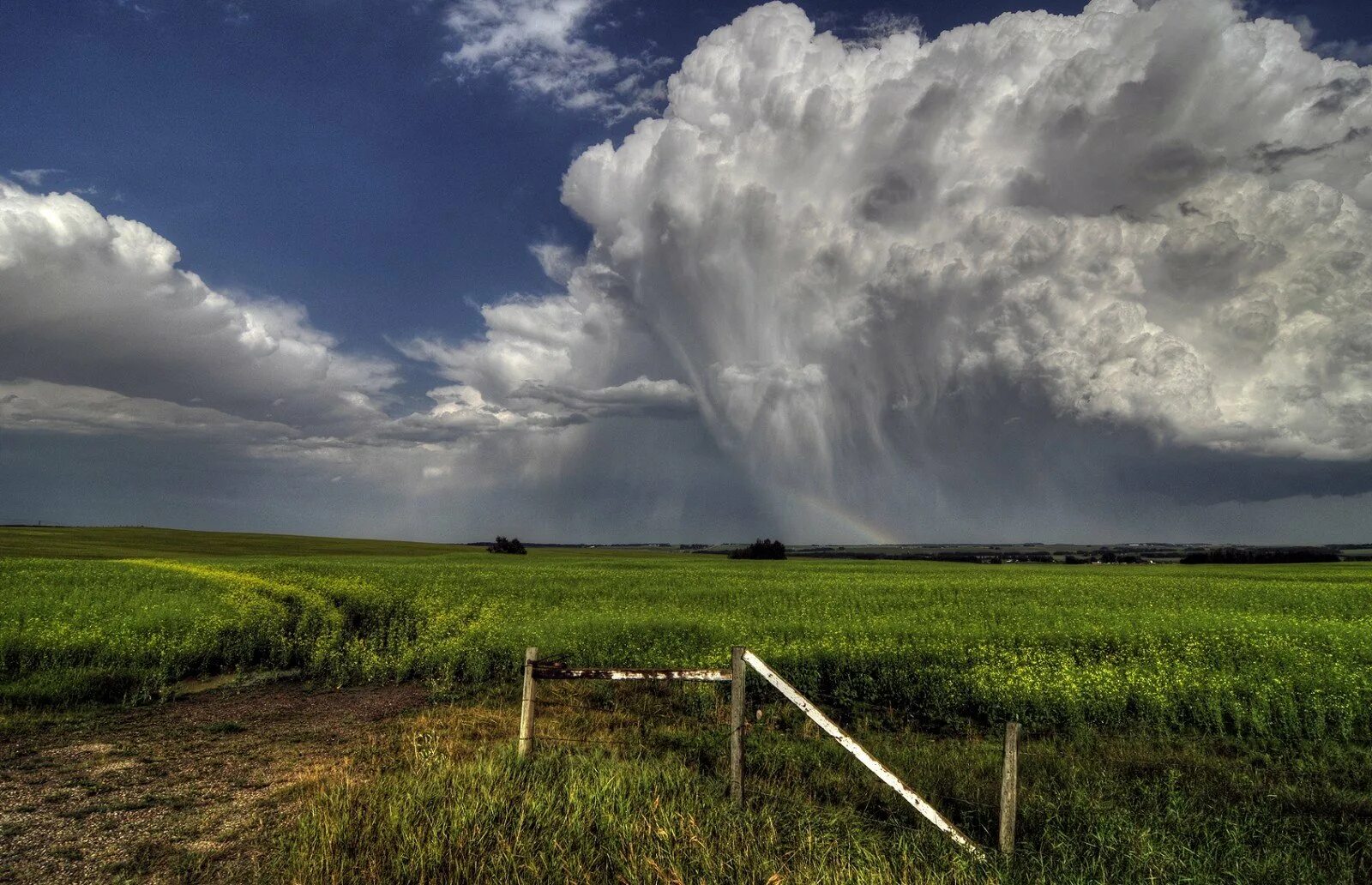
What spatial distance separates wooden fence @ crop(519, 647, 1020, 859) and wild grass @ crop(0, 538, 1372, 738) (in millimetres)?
7527

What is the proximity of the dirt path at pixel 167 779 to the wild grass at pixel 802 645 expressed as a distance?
292 cm

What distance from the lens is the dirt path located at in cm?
718

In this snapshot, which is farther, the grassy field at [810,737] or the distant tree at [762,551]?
the distant tree at [762,551]

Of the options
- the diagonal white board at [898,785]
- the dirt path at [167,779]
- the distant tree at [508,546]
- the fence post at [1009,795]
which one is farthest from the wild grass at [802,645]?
the distant tree at [508,546]

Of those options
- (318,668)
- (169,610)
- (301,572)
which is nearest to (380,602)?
(169,610)

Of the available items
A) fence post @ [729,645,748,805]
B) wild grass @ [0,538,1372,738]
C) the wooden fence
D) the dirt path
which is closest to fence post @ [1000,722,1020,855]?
the wooden fence

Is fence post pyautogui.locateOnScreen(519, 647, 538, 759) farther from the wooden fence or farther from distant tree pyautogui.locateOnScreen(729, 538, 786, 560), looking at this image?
distant tree pyautogui.locateOnScreen(729, 538, 786, 560)

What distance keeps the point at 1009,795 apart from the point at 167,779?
Result: 36.3 feet

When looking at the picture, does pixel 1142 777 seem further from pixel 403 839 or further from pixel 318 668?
pixel 318 668

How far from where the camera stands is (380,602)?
1219 inches

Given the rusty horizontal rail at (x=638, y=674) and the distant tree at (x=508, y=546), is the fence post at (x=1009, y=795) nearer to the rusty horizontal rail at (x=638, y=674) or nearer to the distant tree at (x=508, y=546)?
the rusty horizontal rail at (x=638, y=674)

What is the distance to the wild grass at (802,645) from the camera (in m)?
14.4

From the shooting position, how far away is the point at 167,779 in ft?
32.2

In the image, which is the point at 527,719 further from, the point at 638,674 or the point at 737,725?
the point at 737,725
